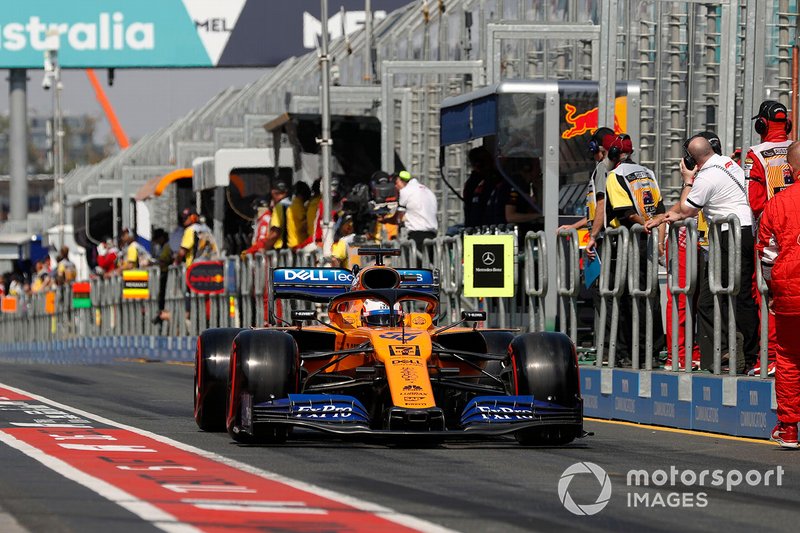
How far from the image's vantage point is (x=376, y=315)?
1280 cm

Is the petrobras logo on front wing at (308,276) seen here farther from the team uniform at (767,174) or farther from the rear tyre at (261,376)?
the team uniform at (767,174)

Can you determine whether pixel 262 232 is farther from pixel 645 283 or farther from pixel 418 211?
pixel 645 283

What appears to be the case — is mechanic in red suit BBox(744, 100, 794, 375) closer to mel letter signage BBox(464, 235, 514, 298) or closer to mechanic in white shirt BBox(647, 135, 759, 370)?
mechanic in white shirt BBox(647, 135, 759, 370)

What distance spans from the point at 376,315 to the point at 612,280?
3.25 meters

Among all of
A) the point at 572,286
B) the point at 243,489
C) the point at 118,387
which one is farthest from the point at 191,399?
the point at 243,489

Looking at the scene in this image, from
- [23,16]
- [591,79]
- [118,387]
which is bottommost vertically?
[118,387]

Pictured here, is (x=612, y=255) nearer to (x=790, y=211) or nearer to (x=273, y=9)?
(x=790, y=211)

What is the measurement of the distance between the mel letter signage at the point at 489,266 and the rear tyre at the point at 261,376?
225 inches

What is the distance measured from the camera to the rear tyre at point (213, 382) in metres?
12.9

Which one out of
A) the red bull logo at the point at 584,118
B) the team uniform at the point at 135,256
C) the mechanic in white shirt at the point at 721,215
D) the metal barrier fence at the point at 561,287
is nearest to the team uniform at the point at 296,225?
the metal barrier fence at the point at 561,287

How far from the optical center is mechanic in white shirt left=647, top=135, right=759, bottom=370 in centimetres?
1341

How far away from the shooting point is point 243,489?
352 inches

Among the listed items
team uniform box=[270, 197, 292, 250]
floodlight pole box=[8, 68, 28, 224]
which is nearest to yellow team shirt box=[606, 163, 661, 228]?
team uniform box=[270, 197, 292, 250]

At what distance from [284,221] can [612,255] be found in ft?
39.6
